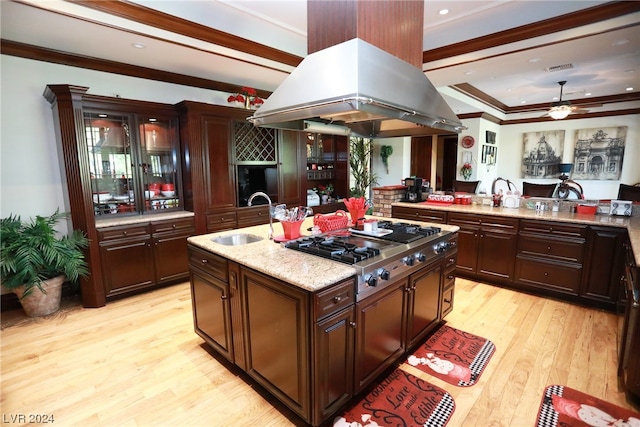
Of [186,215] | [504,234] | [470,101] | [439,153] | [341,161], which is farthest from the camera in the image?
[439,153]

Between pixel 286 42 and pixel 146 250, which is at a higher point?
pixel 286 42

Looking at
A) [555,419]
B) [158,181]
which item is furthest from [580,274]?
[158,181]

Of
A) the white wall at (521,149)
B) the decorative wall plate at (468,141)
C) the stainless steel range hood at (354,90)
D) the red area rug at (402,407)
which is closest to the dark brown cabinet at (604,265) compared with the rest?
the stainless steel range hood at (354,90)

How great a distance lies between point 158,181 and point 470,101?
5.95 metres

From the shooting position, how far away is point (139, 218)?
3.50 m

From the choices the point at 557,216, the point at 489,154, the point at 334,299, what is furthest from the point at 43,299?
the point at 489,154

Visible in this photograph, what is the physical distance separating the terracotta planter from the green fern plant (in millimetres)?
72

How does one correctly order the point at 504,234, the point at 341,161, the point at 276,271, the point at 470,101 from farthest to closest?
the point at 470,101 < the point at 341,161 < the point at 504,234 < the point at 276,271

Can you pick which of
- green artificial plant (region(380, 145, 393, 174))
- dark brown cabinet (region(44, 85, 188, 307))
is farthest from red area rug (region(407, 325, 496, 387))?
green artificial plant (region(380, 145, 393, 174))

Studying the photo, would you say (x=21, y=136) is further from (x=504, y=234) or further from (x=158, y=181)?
(x=504, y=234)

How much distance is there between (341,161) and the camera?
A: 573 centimetres

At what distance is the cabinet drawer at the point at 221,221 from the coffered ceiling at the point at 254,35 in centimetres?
180

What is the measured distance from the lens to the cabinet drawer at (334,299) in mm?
1481

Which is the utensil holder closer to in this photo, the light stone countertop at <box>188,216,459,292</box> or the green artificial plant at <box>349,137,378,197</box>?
the light stone countertop at <box>188,216,459,292</box>
